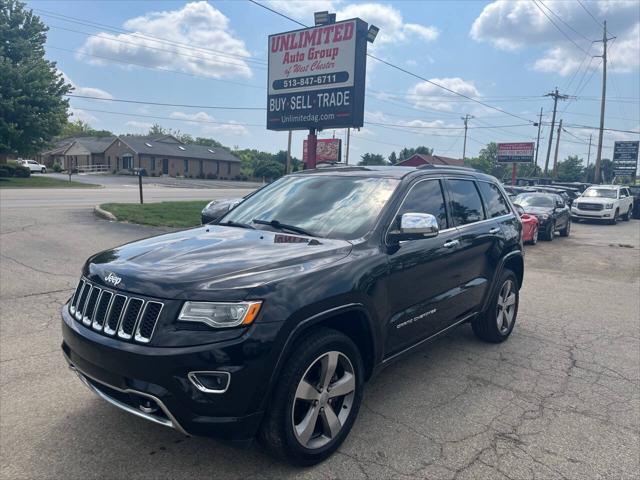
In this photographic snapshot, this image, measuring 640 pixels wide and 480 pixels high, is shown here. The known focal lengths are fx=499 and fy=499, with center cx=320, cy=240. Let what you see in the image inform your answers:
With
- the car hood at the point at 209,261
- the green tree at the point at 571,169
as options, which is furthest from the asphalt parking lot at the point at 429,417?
the green tree at the point at 571,169

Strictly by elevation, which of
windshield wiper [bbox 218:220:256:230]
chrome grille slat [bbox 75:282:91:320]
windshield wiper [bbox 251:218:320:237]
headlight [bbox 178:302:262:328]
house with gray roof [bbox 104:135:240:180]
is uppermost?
house with gray roof [bbox 104:135:240:180]

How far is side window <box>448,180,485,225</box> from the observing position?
457 centimetres

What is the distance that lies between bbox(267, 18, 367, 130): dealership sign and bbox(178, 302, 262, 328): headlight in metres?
13.4

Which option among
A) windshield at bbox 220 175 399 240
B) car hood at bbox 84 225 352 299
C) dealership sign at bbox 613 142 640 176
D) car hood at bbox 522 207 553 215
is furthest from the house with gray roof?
car hood at bbox 84 225 352 299

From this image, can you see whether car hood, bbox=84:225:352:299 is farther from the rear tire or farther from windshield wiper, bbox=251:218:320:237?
the rear tire

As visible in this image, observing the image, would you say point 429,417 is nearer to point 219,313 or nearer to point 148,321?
point 219,313

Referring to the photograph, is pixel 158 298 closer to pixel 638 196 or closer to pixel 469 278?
pixel 469 278

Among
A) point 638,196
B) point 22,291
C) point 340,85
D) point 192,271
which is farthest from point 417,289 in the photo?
point 638,196

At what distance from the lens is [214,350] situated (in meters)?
2.52

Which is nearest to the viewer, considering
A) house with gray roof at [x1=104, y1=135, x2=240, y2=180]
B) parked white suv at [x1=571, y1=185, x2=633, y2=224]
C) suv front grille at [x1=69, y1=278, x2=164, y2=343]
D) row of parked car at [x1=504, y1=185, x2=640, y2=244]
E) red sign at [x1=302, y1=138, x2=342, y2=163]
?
suv front grille at [x1=69, y1=278, x2=164, y2=343]

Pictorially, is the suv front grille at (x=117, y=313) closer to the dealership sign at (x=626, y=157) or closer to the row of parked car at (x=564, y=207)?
the row of parked car at (x=564, y=207)

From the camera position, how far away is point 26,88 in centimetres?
3253

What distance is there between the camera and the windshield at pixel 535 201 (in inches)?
652

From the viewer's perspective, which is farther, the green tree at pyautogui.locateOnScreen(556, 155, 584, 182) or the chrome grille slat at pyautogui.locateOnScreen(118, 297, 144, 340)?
the green tree at pyautogui.locateOnScreen(556, 155, 584, 182)
